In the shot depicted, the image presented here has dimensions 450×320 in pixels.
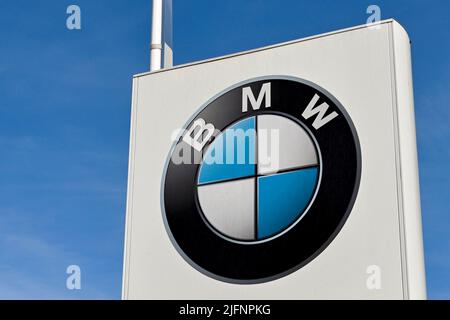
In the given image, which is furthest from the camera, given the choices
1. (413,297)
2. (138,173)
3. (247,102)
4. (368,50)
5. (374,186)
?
(138,173)

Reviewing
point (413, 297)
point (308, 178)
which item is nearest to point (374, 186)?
point (308, 178)

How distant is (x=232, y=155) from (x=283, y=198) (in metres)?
0.57

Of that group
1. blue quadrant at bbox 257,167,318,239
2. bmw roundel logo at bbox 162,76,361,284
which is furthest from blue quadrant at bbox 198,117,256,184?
blue quadrant at bbox 257,167,318,239

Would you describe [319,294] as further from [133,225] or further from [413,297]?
[133,225]

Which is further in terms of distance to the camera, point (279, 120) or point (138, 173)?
point (138, 173)

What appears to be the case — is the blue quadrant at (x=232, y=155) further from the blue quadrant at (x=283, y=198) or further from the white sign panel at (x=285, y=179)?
the blue quadrant at (x=283, y=198)

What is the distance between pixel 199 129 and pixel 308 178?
3.48 ft

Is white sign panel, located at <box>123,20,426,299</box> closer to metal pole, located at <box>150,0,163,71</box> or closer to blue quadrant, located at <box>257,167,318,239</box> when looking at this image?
blue quadrant, located at <box>257,167,318,239</box>

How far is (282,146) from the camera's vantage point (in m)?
4.79

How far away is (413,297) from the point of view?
414 cm

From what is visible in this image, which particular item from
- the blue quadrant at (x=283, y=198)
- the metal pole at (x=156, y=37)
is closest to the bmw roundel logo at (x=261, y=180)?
the blue quadrant at (x=283, y=198)

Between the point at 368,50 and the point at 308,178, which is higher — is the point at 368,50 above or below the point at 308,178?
above

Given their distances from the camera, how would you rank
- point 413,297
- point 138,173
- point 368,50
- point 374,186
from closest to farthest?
point 413,297
point 374,186
point 368,50
point 138,173

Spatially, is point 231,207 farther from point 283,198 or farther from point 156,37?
point 156,37
